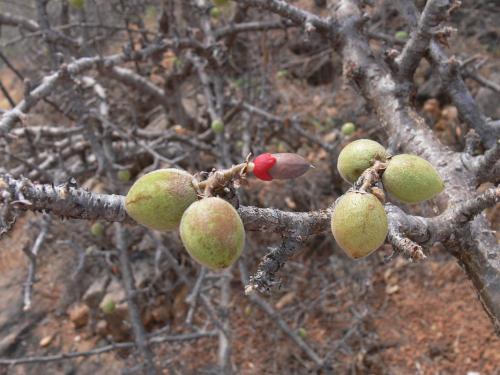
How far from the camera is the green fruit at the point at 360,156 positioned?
4.86ft

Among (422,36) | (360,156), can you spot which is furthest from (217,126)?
(360,156)

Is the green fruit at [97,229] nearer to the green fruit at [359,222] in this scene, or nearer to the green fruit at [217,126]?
the green fruit at [217,126]

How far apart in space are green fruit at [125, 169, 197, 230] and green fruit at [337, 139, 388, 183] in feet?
1.93

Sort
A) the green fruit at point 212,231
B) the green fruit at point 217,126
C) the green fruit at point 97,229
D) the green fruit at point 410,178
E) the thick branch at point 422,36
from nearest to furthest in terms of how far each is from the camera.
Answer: the green fruit at point 212,231
the green fruit at point 410,178
the thick branch at point 422,36
the green fruit at point 217,126
the green fruit at point 97,229

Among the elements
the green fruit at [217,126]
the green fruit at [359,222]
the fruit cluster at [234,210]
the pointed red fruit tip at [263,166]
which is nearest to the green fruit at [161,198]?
the fruit cluster at [234,210]

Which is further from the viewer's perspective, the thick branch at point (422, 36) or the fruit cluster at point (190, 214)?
the thick branch at point (422, 36)

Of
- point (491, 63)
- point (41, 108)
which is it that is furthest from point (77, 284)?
point (491, 63)

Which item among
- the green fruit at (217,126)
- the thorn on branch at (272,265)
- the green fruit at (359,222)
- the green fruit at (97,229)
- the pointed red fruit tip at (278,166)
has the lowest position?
the green fruit at (97,229)

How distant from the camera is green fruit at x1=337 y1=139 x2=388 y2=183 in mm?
1481

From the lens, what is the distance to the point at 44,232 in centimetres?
337

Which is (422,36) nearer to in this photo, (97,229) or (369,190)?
(369,190)

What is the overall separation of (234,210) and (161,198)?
0.18m

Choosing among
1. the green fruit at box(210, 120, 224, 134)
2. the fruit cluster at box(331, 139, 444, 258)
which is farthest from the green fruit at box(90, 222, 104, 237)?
the fruit cluster at box(331, 139, 444, 258)

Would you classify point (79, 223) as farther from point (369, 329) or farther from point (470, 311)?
point (470, 311)
